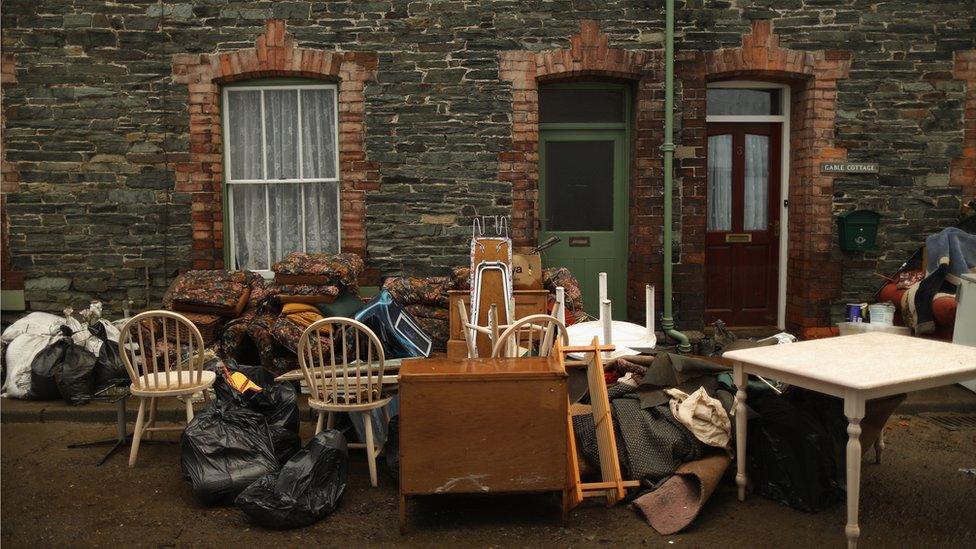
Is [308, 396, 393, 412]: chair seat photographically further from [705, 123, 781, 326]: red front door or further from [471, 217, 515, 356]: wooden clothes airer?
[705, 123, 781, 326]: red front door

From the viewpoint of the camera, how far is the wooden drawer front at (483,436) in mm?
4328

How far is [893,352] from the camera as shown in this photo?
178 inches

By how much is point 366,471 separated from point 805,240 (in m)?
5.23

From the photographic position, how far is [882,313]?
8.01m

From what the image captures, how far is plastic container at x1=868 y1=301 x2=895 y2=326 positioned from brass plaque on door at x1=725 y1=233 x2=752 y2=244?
4.56 ft

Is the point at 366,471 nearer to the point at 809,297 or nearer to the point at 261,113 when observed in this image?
the point at 261,113

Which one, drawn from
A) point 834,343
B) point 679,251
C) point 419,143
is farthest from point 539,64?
point 834,343

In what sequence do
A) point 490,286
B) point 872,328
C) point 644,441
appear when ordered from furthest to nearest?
point 872,328 → point 490,286 → point 644,441

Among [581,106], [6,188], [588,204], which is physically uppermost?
[581,106]

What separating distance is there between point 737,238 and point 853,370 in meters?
4.85

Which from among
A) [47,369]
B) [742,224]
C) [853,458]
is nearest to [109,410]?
[47,369]

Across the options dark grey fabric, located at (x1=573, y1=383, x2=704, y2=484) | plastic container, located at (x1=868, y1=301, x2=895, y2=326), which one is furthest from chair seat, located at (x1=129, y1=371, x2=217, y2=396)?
plastic container, located at (x1=868, y1=301, x2=895, y2=326)

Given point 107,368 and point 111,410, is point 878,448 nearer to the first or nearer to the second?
point 111,410

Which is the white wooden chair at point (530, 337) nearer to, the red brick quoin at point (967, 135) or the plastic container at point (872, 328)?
the plastic container at point (872, 328)
